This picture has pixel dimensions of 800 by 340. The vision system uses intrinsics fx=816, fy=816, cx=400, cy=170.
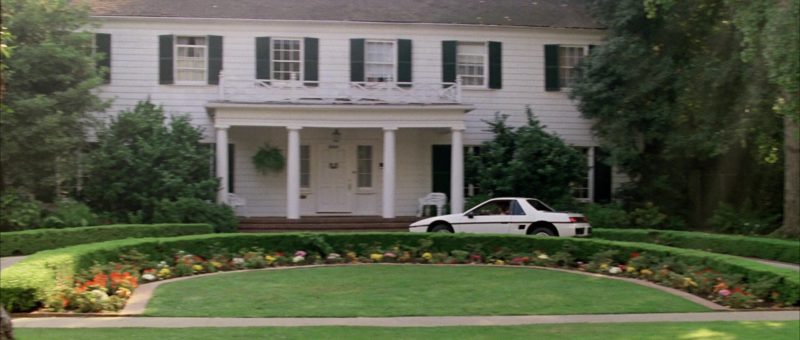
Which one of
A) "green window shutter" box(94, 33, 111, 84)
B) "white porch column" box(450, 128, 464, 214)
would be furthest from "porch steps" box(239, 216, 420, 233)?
"green window shutter" box(94, 33, 111, 84)

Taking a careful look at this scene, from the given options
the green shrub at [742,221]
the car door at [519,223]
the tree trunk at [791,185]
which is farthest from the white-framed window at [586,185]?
the car door at [519,223]

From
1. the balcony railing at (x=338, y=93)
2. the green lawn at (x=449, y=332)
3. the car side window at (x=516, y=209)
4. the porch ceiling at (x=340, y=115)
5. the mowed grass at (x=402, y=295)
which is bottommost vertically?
the mowed grass at (x=402, y=295)

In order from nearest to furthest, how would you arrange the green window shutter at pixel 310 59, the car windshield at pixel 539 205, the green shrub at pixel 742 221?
1. the car windshield at pixel 539 205
2. the green shrub at pixel 742 221
3. the green window shutter at pixel 310 59

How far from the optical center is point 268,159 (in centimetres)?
2633

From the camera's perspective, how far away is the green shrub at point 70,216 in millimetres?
22059

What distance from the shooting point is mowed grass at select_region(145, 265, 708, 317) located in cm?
1210

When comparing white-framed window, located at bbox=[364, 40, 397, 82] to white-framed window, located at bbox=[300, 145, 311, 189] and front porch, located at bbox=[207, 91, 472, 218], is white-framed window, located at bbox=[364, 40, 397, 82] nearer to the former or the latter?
front porch, located at bbox=[207, 91, 472, 218]

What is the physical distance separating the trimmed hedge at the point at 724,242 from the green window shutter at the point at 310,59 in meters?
10.4

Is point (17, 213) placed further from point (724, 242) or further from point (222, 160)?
point (724, 242)

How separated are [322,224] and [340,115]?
3.43 meters

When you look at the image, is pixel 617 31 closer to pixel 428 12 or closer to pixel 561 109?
pixel 561 109

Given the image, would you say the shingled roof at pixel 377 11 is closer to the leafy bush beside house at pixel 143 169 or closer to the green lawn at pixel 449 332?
the leafy bush beside house at pixel 143 169

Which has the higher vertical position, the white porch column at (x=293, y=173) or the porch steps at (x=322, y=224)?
the white porch column at (x=293, y=173)

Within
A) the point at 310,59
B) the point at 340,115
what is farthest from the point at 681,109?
the point at 310,59
